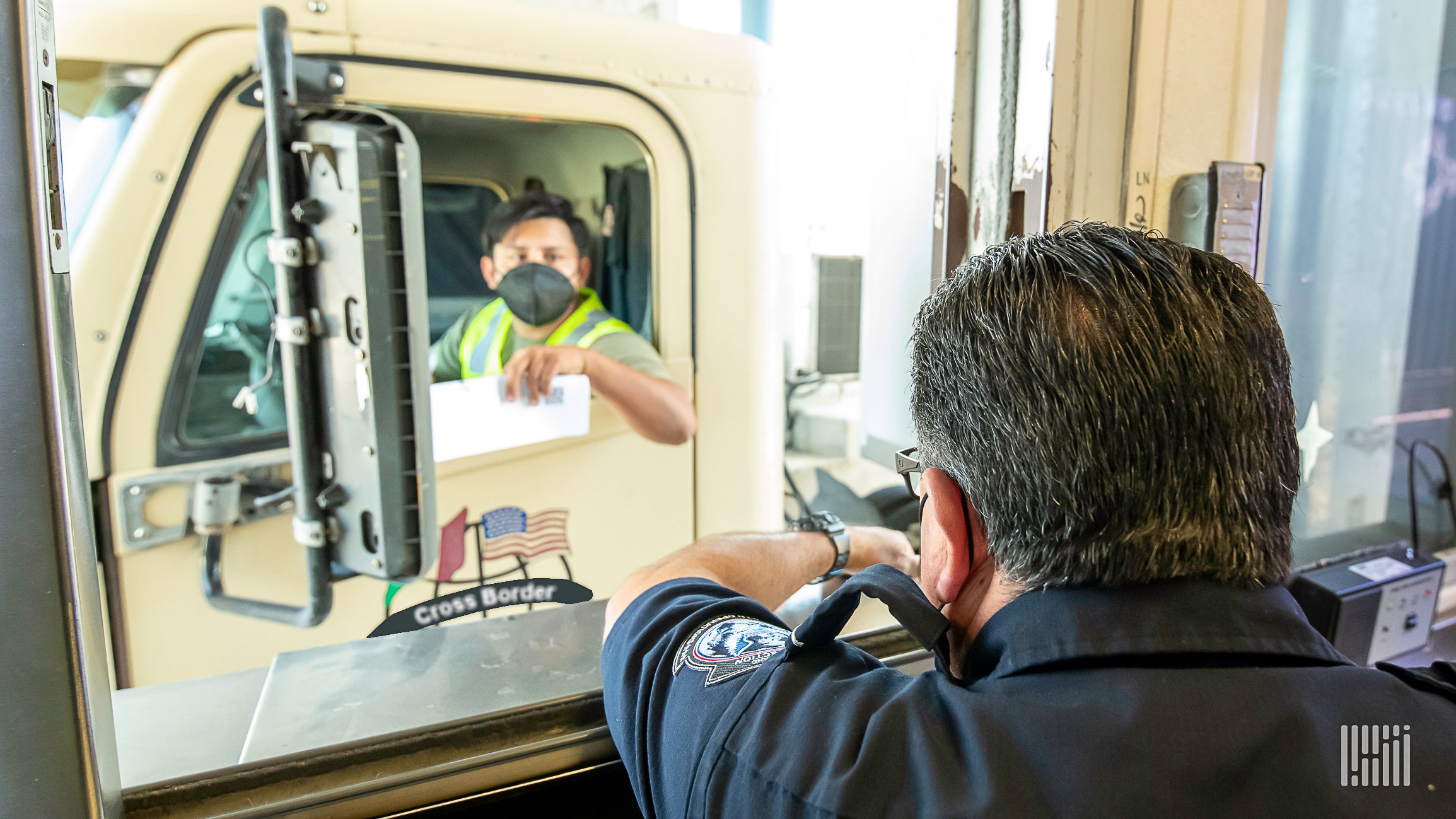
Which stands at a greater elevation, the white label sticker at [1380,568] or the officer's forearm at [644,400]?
the officer's forearm at [644,400]

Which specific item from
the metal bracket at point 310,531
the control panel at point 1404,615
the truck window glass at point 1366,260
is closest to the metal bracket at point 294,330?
the metal bracket at point 310,531

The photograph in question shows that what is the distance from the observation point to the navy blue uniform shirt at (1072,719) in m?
0.46

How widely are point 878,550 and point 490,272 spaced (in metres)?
1.48

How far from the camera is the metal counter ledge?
2.31ft

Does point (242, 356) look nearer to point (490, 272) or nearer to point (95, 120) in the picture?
point (95, 120)

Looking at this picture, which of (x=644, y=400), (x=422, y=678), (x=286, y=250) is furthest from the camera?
(x=644, y=400)

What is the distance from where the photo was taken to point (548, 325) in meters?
2.26

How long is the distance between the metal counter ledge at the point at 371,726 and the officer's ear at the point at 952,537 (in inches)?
12.1

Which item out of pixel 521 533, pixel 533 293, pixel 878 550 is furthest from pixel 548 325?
pixel 878 550

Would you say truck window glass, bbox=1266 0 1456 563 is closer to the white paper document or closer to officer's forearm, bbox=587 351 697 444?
officer's forearm, bbox=587 351 697 444

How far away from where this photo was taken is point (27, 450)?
1.58 ft

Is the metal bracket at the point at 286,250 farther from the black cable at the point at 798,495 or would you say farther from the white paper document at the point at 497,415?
the black cable at the point at 798,495

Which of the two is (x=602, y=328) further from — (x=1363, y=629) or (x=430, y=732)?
(x=1363, y=629)

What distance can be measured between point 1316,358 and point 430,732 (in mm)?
1882
